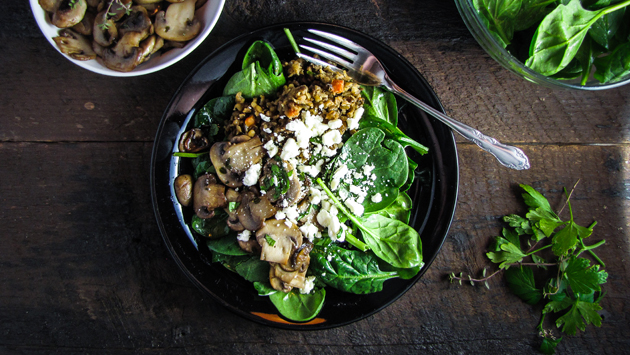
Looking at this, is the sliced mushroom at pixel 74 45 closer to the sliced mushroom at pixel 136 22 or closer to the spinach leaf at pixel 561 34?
the sliced mushroom at pixel 136 22

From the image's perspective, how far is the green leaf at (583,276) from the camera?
1930 mm

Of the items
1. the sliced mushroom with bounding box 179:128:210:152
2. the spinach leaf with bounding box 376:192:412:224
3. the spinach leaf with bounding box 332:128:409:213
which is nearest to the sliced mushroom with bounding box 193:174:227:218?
the sliced mushroom with bounding box 179:128:210:152

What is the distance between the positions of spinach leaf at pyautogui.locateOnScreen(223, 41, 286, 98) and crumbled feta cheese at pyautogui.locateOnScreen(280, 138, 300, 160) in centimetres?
32

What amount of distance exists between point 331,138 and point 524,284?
4.75 feet

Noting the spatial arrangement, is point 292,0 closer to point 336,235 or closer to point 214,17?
point 214,17

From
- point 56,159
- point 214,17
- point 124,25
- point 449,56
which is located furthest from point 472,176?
point 56,159

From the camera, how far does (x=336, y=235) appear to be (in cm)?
169

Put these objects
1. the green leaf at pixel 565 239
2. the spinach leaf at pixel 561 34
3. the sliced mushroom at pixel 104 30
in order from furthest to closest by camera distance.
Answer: the green leaf at pixel 565 239, the sliced mushroom at pixel 104 30, the spinach leaf at pixel 561 34

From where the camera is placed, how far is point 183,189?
176 cm

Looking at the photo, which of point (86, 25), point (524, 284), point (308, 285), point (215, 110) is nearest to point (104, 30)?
point (86, 25)

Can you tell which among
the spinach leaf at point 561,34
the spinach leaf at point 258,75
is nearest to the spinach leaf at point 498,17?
the spinach leaf at point 561,34

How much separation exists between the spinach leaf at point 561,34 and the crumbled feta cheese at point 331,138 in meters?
0.90

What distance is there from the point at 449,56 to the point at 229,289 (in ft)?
5.80

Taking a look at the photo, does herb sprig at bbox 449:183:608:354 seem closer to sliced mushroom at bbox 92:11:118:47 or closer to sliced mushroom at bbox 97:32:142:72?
sliced mushroom at bbox 97:32:142:72
